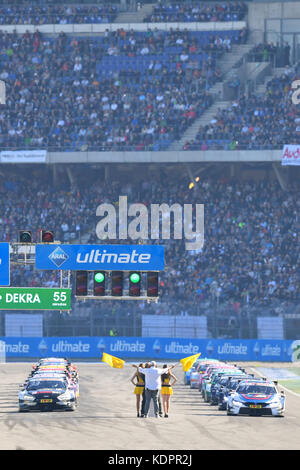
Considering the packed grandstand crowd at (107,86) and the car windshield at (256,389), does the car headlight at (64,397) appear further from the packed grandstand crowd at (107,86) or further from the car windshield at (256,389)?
the packed grandstand crowd at (107,86)

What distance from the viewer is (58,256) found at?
110 feet

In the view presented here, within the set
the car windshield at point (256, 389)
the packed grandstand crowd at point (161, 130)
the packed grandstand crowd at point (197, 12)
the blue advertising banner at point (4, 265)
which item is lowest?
the car windshield at point (256, 389)

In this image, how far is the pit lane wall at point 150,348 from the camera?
2048 inches

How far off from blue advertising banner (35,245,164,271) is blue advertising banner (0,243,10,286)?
39.1 inches

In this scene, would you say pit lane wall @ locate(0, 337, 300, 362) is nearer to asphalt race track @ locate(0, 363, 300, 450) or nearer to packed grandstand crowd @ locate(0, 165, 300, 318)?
packed grandstand crowd @ locate(0, 165, 300, 318)

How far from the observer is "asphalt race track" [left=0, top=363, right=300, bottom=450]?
22.0 metres

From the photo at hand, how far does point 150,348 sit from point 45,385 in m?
23.2

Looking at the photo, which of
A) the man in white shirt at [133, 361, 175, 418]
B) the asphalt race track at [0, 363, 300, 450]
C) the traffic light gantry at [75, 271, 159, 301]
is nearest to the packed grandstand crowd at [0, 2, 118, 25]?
the asphalt race track at [0, 363, 300, 450]

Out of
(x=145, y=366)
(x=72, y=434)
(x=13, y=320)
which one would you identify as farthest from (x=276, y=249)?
(x=72, y=434)

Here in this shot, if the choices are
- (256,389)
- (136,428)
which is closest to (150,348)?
(256,389)

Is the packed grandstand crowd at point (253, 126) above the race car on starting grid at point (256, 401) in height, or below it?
above

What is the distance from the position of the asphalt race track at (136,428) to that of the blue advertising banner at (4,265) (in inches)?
155

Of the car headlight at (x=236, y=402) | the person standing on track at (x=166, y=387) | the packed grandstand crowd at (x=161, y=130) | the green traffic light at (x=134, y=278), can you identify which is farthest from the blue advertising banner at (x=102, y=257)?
the packed grandstand crowd at (x=161, y=130)

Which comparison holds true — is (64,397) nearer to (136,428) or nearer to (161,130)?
(136,428)
